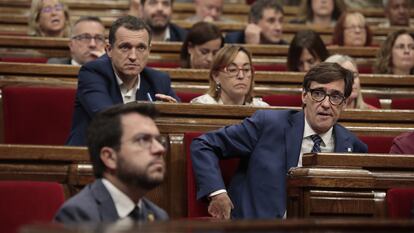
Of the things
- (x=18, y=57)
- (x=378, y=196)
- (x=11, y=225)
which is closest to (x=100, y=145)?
(x=11, y=225)

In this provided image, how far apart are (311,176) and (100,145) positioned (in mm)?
567

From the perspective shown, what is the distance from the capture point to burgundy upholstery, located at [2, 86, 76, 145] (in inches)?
135

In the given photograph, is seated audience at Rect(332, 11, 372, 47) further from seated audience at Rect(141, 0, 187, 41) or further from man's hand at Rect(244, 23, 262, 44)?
seated audience at Rect(141, 0, 187, 41)

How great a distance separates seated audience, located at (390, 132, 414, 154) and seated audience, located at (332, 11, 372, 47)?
187 centimetres

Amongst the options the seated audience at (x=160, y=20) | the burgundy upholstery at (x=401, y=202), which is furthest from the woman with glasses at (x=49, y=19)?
the burgundy upholstery at (x=401, y=202)

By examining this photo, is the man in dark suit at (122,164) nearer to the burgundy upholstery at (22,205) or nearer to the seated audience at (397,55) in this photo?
the burgundy upholstery at (22,205)

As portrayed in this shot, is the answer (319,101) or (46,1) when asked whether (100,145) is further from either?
(46,1)

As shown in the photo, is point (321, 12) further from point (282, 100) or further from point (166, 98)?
point (166, 98)

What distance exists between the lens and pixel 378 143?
3.05m

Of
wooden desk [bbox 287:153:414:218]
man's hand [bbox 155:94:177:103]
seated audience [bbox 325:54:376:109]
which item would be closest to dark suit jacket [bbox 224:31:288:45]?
seated audience [bbox 325:54:376:109]

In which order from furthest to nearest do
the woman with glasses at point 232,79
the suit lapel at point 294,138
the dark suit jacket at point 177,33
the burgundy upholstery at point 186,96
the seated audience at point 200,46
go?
1. the dark suit jacket at point 177,33
2. the seated audience at point 200,46
3. the burgundy upholstery at point 186,96
4. the woman with glasses at point 232,79
5. the suit lapel at point 294,138

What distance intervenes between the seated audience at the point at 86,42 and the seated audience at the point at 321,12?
169 cm

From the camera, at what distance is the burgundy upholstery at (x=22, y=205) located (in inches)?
86.8

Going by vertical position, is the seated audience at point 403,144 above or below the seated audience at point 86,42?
below
